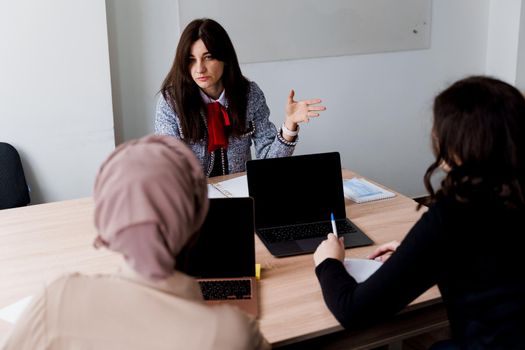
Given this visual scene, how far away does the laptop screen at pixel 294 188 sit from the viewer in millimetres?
2059

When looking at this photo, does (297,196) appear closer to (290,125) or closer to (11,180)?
(290,125)

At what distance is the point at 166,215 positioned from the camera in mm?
935

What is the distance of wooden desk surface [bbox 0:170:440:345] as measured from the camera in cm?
154

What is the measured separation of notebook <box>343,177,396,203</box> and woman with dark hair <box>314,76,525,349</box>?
3.05ft

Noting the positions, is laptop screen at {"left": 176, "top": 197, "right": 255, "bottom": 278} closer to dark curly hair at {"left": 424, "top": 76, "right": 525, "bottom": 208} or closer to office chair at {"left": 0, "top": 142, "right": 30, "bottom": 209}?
dark curly hair at {"left": 424, "top": 76, "right": 525, "bottom": 208}

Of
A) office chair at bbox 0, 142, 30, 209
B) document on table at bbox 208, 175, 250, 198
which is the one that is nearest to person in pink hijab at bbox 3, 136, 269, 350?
document on table at bbox 208, 175, 250, 198

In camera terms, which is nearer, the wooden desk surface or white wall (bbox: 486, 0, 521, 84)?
the wooden desk surface

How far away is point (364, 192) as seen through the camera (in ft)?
7.83

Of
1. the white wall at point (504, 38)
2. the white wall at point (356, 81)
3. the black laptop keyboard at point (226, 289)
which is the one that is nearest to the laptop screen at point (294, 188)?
the black laptop keyboard at point (226, 289)

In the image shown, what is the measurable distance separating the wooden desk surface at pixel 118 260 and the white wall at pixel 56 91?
0.83 metres

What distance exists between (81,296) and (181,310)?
159mm

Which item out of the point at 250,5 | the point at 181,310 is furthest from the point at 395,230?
the point at 250,5

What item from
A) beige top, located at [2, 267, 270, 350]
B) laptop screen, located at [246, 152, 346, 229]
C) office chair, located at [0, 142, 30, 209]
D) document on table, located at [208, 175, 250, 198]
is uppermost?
beige top, located at [2, 267, 270, 350]

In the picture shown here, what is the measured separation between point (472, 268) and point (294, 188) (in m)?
0.81
